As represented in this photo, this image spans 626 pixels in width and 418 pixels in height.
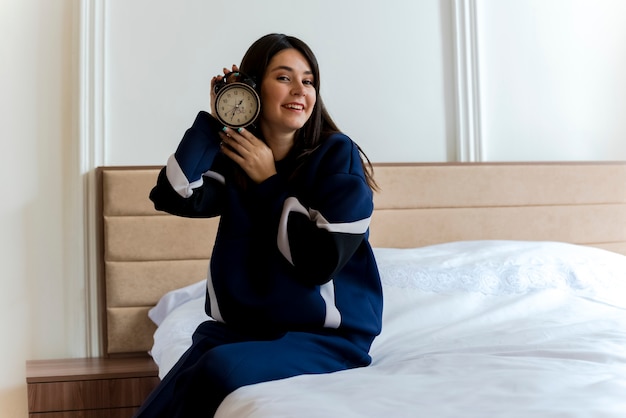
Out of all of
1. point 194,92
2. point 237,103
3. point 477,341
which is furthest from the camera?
point 194,92

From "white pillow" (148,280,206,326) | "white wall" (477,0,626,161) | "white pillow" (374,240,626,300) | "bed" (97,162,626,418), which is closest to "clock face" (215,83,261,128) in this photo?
"bed" (97,162,626,418)

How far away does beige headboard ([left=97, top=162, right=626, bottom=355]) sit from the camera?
2.62m

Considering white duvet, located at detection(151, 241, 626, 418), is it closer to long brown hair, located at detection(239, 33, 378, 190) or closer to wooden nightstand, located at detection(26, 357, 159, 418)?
wooden nightstand, located at detection(26, 357, 159, 418)

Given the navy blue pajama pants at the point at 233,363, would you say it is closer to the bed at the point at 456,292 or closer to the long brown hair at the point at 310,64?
the bed at the point at 456,292

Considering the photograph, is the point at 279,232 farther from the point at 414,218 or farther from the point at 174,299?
the point at 414,218

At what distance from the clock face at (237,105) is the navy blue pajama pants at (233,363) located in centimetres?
45

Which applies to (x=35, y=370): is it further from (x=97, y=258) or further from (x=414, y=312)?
(x=414, y=312)

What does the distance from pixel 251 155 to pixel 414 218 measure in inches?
52.3

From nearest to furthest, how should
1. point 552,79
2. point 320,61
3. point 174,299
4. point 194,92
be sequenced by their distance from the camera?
point 174,299 < point 194,92 < point 320,61 < point 552,79

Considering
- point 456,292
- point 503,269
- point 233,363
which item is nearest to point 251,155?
point 233,363

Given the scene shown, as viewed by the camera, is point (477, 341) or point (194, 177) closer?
point (194, 177)

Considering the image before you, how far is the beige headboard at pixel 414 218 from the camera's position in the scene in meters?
2.62

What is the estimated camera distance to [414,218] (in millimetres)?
2854

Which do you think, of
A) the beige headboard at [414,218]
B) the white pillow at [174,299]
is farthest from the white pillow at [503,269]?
the white pillow at [174,299]
